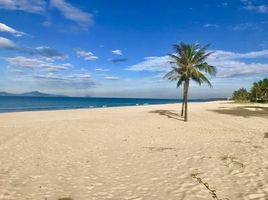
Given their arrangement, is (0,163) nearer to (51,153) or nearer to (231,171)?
(51,153)

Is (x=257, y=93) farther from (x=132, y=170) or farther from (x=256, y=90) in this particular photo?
(x=132, y=170)

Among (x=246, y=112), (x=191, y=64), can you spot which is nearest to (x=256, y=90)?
(x=246, y=112)

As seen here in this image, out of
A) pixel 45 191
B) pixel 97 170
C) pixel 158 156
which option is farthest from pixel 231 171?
pixel 45 191

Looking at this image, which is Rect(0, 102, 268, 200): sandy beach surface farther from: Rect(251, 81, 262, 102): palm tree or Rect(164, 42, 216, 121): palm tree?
Rect(251, 81, 262, 102): palm tree

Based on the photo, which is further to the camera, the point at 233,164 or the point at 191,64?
the point at 191,64

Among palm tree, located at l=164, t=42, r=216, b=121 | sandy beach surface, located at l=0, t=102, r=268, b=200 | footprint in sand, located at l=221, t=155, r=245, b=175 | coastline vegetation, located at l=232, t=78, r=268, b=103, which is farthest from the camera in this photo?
coastline vegetation, located at l=232, t=78, r=268, b=103

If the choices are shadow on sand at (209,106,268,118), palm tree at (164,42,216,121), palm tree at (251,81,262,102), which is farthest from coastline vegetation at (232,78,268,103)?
palm tree at (164,42,216,121)

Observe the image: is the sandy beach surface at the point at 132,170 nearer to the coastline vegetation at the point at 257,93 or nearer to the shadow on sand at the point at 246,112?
the shadow on sand at the point at 246,112

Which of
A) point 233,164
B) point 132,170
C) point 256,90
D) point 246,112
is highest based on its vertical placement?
point 256,90

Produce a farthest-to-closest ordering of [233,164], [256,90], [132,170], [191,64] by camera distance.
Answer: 1. [256,90]
2. [191,64]
3. [233,164]
4. [132,170]

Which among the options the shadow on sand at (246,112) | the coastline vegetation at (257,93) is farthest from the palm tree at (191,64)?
the coastline vegetation at (257,93)

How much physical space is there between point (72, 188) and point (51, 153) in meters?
4.38

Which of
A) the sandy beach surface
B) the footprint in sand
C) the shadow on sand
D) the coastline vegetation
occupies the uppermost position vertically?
the coastline vegetation

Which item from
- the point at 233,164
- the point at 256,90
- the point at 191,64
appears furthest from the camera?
the point at 256,90
